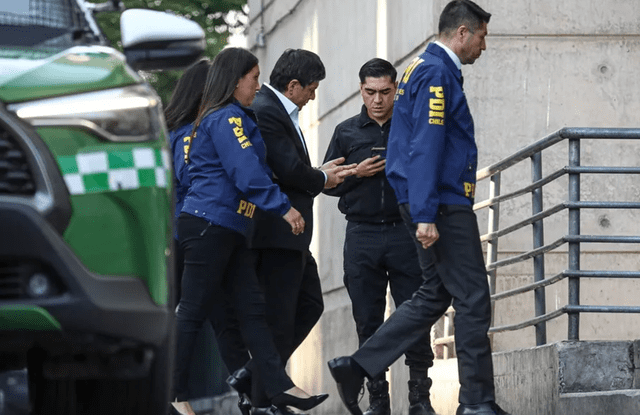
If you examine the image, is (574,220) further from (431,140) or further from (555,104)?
(555,104)

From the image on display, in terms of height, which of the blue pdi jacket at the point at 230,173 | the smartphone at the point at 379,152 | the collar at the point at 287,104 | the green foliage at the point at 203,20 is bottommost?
the blue pdi jacket at the point at 230,173

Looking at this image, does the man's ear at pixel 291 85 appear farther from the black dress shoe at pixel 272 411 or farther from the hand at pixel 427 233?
the black dress shoe at pixel 272 411

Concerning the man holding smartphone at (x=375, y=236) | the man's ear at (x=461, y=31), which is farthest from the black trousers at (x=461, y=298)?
the man holding smartphone at (x=375, y=236)

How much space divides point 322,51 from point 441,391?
510 centimetres

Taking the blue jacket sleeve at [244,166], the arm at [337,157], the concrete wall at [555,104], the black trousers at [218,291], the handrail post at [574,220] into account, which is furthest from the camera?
the concrete wall at [555,104]

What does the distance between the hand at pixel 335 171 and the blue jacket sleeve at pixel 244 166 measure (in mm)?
731

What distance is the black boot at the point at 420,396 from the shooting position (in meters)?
7.93

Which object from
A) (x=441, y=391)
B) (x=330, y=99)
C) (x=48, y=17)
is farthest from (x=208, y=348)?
(x=48, y=17)

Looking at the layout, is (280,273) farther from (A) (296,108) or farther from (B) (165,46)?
(B) (165,46)

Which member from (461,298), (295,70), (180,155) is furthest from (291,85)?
(461,298)

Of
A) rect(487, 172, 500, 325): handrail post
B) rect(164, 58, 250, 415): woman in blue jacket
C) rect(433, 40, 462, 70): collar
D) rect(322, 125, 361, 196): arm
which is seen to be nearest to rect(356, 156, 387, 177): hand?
rect(322, 125, 361, 196): arm

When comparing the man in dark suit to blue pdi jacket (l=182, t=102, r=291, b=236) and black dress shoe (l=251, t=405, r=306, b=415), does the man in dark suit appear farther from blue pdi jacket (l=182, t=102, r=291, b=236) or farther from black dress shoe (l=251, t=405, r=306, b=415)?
blue pdi jacket (l=182, t=102, r=291, b=236)

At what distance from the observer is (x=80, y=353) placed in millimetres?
3918

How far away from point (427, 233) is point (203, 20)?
45.7ft
